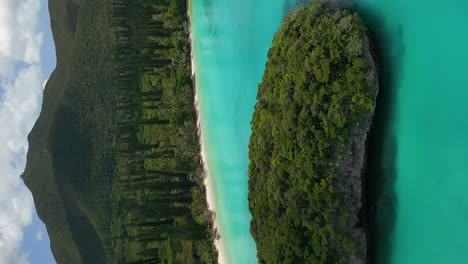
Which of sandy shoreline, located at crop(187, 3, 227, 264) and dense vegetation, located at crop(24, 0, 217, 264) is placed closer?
sandy shoreline, located at crop(187, 3, 227, 264)

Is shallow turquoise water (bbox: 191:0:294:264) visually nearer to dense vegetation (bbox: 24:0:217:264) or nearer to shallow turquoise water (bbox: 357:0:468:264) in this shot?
dense vegetation (bbox: 24:0:217:264)

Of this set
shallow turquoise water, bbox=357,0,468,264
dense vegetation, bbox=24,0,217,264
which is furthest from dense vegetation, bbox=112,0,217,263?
shallow turquoise water, bbox=357,0,468,264

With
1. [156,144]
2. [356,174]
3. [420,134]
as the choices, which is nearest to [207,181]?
[156,144]

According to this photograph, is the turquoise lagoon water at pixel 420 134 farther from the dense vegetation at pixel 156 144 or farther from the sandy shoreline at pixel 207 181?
the dense vegetation at pixel 156 144

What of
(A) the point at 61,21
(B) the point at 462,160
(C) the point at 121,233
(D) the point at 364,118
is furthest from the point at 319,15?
(A) the point at 61,21

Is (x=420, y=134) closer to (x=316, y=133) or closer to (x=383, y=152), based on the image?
(x=383, y=152)
